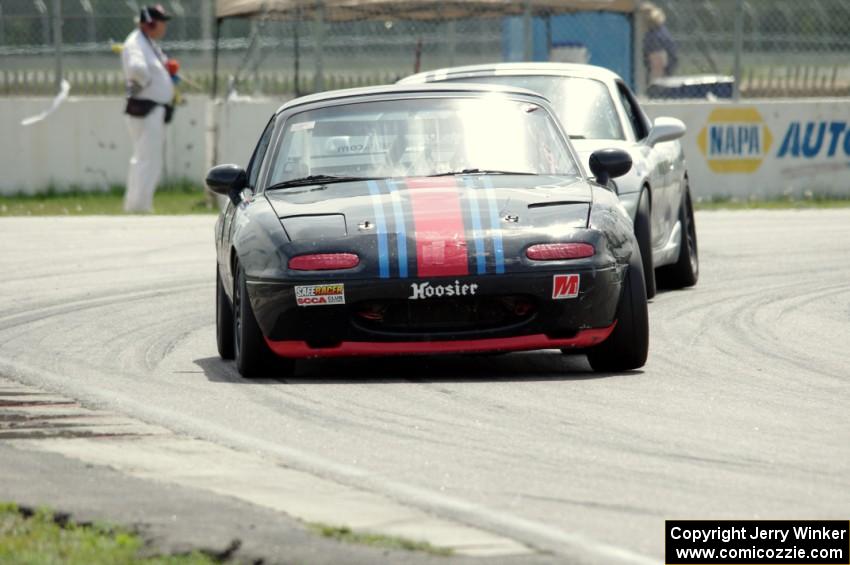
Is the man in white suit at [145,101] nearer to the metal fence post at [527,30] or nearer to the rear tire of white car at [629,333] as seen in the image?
the metal fence post at [527,30]

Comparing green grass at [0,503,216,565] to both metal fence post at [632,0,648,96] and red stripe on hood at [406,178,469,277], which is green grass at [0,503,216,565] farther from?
metal fence post at [632,0,648,96]

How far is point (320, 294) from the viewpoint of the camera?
745cm

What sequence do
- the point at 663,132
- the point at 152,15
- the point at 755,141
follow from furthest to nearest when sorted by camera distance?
the point at 755,141
the point at 152,15
the point at 663,132

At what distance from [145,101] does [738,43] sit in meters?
6.35

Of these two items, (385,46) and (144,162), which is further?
(385,46)

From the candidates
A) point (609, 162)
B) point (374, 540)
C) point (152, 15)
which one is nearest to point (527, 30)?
point (152, 15)

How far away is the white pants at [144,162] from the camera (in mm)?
19125

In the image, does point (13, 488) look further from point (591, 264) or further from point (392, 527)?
point (591, 264)

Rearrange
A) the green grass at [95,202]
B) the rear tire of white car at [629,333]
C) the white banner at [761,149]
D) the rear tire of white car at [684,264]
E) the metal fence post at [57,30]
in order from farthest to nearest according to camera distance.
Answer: the metal fence post at [57,30] < the white banner at [761,149] < the green grass at [95,202] < the rear tire of white car at [684,264] < the rear tire of white car at [629,333]

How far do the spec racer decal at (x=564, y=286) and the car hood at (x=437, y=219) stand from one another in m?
0.17

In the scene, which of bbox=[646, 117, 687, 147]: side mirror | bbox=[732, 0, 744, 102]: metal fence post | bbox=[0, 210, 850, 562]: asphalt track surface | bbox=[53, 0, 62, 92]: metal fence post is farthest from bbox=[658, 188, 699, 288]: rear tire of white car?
bbox=[53, 0, 62, 92]: metal fence post

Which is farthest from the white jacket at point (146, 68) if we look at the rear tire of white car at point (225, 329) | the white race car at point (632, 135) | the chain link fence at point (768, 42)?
the rear tire of white car at point (225, 329)

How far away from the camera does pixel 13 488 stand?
5.35 meters

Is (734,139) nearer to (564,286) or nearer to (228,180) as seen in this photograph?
(228,180)
